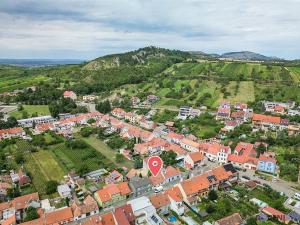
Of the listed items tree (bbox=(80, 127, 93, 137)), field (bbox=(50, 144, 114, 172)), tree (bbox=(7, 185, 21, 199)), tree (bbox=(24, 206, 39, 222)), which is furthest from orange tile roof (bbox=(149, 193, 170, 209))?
tree (bbox=(80, 127, 93, 137))

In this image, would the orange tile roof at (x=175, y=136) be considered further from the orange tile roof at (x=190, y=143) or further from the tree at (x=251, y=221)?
the tree at (x=251, y=221)

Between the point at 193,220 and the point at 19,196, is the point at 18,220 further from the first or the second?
the point at 193,220

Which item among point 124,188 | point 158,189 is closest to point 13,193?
point 124,188

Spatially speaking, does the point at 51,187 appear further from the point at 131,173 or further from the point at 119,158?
the point at 119,158

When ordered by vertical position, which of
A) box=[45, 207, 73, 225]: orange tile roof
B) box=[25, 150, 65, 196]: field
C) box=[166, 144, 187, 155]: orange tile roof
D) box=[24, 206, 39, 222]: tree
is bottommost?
box=[25, 150, 65, 196]: field

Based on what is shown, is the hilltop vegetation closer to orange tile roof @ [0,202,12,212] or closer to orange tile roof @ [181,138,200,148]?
orange tile roof @ [181,138,200,148]

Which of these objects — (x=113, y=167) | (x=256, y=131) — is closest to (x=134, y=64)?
(x=256, y=131)

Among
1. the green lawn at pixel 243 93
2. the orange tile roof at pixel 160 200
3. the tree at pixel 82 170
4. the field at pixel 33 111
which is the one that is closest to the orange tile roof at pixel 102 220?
the orange tile roof at pixel 160 200
